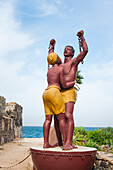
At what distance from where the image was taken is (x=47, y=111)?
361 cm

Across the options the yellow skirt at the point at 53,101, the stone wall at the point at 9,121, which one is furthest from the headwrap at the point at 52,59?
the stone wall at the point at 9,121

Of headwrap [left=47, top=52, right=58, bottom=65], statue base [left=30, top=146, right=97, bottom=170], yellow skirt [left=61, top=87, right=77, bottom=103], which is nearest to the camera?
statue base [left=30, top=146, right=97, bottom=170]

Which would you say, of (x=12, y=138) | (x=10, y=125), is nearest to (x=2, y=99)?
(x=10, y=125)

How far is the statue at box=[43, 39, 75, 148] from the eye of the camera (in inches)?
137

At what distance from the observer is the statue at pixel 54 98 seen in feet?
11.4

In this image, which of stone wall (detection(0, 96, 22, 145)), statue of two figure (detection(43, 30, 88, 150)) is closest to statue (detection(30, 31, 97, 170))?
statue of two figure (detection(43, 30, 88, 150))

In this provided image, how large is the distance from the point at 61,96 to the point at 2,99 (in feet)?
26.7

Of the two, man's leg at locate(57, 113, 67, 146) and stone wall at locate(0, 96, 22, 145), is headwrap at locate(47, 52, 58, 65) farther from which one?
stone wall at locate(0, 96, 22, 145)

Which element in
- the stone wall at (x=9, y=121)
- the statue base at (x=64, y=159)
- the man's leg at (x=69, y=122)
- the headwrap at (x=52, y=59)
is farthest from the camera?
the stone wall at (x=9, y=121)

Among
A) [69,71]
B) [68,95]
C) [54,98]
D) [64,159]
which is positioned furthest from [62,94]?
[64,159]

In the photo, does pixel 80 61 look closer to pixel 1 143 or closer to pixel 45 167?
pixel 45 167

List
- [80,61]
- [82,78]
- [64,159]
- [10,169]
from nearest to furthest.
Result: [64,159]
[80,61]
[10,169]
[82,78]

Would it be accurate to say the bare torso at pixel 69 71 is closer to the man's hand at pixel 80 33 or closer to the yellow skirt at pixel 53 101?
the yellow skirt at pixel 53 101

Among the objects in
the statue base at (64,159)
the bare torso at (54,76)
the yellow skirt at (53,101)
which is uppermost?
the bare torso at (54,76)
